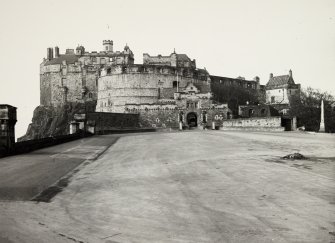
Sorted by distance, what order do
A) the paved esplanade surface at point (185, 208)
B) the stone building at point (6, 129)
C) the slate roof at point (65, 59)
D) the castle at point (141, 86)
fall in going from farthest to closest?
the slate roof at point (65, 59) → the castle at point (141, 86) → the stone building at point (6, 129) → the paved esplanade surface at point (185, 208)

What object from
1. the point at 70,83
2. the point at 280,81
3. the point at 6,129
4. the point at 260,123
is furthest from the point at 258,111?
the point at 6,129

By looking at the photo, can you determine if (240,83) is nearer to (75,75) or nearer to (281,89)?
(281,89)

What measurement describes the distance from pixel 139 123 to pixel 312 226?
203 feet

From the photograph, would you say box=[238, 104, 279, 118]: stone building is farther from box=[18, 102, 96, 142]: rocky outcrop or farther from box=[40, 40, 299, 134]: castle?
box=[18, 102, 96, 142]: rocky outcrop

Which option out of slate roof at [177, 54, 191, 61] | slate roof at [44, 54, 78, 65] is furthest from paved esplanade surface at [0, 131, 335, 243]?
slate roof at [44, 54, 78, 65]

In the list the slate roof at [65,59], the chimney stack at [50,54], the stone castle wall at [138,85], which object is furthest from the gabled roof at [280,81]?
the chimney stack at [50,54]

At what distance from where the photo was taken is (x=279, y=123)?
141 ft

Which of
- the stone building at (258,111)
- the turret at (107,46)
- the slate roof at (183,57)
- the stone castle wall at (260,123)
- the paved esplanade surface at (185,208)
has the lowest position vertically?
the paved esplanade surface at (185,208)

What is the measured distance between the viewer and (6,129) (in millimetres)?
14086

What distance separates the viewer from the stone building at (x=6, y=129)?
46.2 ft

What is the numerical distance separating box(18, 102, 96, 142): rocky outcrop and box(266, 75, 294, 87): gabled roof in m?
41.8

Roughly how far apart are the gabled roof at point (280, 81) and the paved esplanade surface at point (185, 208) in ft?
269

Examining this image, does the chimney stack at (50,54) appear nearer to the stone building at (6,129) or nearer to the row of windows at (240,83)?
the row of windows at (240,83)

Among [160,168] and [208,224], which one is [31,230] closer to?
[208,224]
